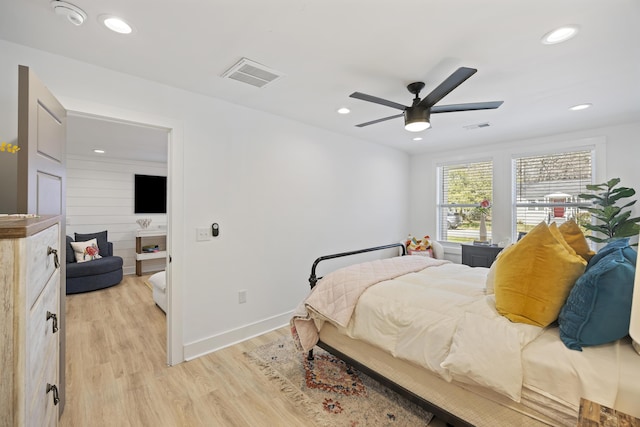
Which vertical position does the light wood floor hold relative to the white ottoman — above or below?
below

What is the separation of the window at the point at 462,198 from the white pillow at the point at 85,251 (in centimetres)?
609

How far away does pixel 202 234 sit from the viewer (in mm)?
2771

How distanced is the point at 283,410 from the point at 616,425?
1748 mm

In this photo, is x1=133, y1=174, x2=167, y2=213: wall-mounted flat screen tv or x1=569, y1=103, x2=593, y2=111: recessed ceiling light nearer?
x1=569, y1=103, x2=593, y2=111: recessed ceiling light

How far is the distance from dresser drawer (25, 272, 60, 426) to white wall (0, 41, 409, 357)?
1.40 metres

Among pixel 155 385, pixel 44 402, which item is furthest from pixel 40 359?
pixel 155 385

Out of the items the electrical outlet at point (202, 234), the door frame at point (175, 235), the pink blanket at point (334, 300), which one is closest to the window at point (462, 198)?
the pink blanket at point (334, 300)

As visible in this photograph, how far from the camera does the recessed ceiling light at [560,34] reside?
171 cm

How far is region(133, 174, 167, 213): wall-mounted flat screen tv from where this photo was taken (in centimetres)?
612

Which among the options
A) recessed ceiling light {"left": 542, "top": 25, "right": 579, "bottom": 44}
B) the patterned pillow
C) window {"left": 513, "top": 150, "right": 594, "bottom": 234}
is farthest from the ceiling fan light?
the patterned pillow

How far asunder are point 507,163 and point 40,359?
17.3ft

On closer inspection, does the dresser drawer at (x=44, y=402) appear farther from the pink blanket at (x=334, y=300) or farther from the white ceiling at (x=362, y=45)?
the white ceiling at (x=362, y=45)

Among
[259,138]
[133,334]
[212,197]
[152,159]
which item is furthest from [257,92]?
[152,159]

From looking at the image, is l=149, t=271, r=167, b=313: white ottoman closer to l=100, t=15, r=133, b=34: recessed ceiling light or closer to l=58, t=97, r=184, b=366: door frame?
l=58, t=97, r=184, b=366: door frame
